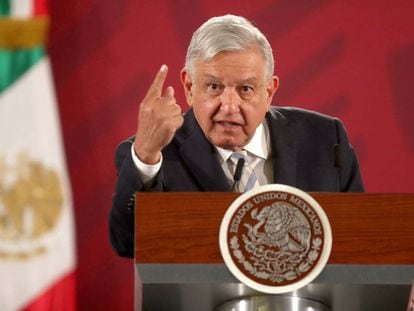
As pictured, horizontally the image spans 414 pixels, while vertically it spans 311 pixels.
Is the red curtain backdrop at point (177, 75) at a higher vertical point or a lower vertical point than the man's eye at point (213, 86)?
higher

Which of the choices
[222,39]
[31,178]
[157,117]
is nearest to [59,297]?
[31,178]

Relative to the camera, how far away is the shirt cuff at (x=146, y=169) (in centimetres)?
243

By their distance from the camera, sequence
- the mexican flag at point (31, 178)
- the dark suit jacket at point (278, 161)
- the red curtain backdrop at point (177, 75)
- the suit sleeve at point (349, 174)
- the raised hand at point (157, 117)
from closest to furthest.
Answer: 1. the raised hand at point (157, 117)
2. the dark suit jacket at point (278, 161)
3. the suit sleeve at point (349, 174)
4. the mexican flag at point (31, 178)
5. the red curtain backdrop at point (177, 75)

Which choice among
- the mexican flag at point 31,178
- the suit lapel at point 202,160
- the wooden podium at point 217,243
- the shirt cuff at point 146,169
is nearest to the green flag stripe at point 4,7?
the mexican flag at point 31,178

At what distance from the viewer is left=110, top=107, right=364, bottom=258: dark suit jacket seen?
2.77 m

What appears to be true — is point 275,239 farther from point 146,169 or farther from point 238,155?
point 238,155

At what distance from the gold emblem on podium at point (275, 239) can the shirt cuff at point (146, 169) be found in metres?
0.37

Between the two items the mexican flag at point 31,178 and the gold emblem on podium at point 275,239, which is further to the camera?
the mexican flag at point 31,178

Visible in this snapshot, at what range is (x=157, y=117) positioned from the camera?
239 cm

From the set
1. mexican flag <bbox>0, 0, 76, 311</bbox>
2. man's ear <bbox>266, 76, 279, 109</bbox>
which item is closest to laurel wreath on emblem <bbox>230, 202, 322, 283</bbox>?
man's ear <bbox>266, 76, 279, 109</bbox>

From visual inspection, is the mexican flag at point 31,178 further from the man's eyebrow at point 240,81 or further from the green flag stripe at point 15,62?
the man's eyebrow at point 240,81

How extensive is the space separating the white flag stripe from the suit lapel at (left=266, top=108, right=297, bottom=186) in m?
0.80

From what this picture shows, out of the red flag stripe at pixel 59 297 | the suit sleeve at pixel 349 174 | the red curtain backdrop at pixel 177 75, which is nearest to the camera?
the suit sleeve at pixel 349 174

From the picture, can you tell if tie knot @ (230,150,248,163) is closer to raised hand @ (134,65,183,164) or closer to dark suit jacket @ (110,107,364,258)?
dark suit jacket @ (110,107,364,258)
